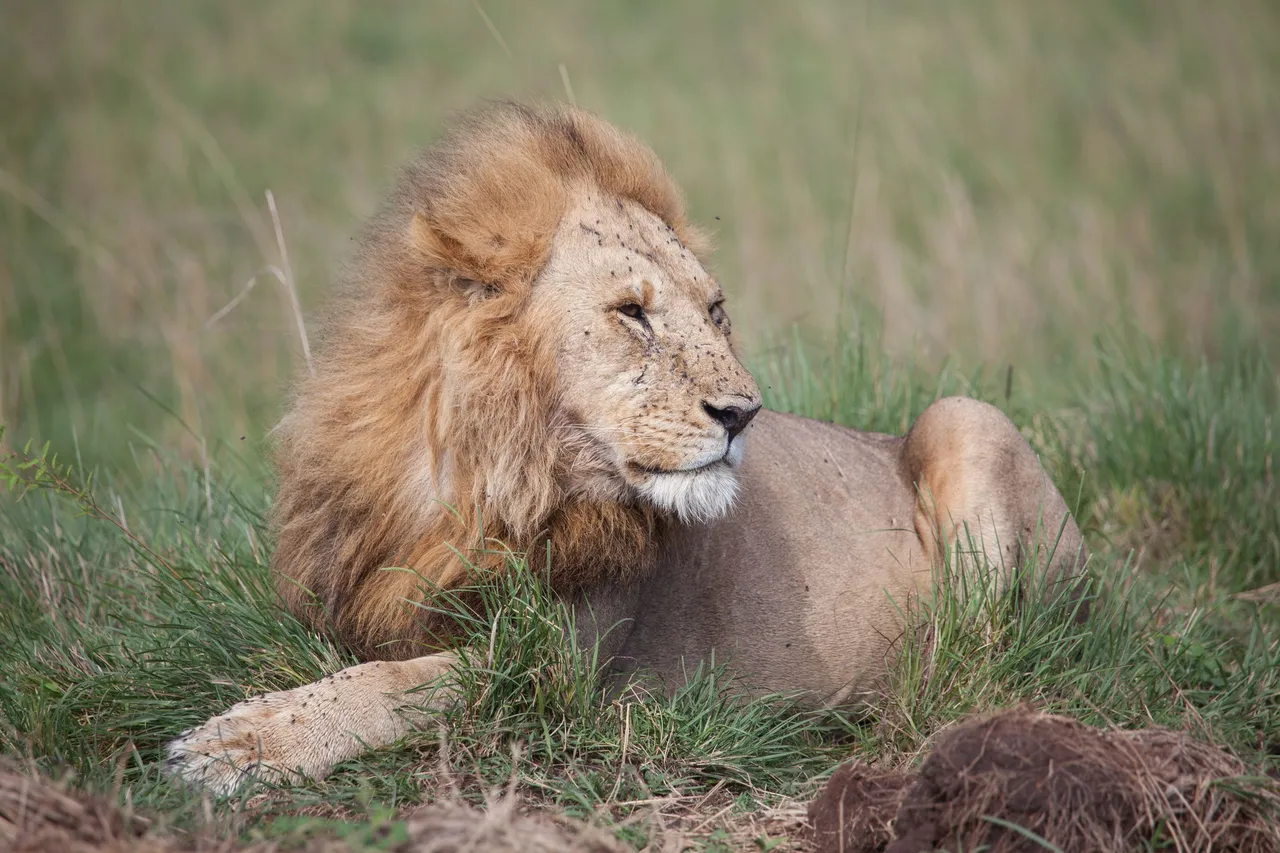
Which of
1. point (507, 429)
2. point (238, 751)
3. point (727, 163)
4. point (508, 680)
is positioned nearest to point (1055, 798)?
point (508, 680)

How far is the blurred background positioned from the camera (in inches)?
314

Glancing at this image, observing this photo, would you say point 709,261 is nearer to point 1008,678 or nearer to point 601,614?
point 601,614

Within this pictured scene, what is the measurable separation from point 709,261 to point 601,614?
3.62 ft

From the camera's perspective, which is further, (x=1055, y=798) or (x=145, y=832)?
(x=1055, y=798)

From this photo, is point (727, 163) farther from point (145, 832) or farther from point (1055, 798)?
point (145, 832)

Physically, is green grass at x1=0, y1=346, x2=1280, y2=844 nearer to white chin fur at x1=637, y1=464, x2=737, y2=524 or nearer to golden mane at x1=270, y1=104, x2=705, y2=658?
golden mane at x1=270, y1=104, x2=705, y2=658

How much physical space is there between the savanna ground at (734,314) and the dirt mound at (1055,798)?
305 mm

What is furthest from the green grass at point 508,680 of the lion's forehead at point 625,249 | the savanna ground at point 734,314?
the lion's forehead at point 625,249

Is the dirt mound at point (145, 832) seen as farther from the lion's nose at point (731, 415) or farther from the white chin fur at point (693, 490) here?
the lion's nose at point (731, 415)

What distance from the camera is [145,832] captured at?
96.2 inches

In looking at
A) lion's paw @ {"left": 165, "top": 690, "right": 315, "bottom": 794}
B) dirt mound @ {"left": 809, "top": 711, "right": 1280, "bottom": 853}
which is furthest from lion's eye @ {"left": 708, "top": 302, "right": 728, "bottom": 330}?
lion's paw @ {"left": 165, "top": 690, "right": 315, "bottom": 794}

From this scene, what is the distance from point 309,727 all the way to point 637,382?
109 cm

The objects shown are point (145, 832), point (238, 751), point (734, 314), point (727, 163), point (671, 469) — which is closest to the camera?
point (145, 832)

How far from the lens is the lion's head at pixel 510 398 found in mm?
3145
